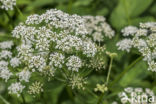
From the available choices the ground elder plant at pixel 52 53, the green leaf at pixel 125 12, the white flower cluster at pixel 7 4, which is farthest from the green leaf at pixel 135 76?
the white flower cluster at pixel 7 4

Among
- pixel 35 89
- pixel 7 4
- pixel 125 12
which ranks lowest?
pixel 35 89

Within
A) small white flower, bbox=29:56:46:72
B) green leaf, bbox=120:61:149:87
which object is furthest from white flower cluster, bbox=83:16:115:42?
small white flower, bbox=29:56:46:72

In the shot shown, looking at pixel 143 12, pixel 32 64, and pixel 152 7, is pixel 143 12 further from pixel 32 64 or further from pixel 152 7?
pixel 32 64

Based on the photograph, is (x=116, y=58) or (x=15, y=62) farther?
(x=116, y=58)

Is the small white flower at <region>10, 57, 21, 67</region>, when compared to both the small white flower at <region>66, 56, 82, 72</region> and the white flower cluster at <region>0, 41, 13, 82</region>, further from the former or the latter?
the small white flower at <region>66, 56, 82, 72</region>

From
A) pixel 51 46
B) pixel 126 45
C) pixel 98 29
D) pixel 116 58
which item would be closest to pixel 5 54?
pixel 51 46

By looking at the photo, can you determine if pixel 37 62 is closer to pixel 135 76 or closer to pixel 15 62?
pixel 15 62

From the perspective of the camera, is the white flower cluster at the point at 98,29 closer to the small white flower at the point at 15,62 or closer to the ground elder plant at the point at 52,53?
the ground elder plant at the point at 52,53

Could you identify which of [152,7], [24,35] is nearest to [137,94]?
[24,35]
